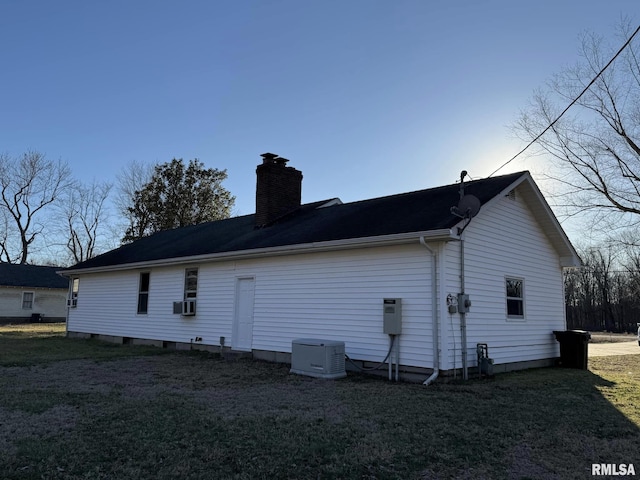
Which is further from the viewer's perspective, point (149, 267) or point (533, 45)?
point (149, 267)

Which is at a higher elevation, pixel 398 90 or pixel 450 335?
pixel 398 90

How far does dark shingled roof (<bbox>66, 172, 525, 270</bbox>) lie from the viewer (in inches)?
365

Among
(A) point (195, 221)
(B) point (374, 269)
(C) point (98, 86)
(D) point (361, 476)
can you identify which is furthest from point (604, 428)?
(A) point (195, 221)

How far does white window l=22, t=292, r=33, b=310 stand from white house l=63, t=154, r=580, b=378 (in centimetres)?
2097

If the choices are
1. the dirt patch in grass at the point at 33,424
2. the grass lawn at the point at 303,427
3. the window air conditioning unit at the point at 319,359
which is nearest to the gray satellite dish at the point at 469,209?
the grass lawn at the point at 303,427

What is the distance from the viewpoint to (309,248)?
10.1 meters

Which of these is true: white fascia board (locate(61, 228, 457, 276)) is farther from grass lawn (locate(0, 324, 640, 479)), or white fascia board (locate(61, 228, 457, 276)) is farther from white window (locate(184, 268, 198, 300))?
grass lawn (locate(0, 324, 640, 479))

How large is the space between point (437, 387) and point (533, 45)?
8.09 meters

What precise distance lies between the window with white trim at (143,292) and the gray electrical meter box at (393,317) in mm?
9636

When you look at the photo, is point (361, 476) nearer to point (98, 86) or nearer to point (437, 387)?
point (437, 387)

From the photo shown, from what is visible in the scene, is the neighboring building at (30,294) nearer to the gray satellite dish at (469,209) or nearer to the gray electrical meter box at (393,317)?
the gray electrical meter box at (393,317)

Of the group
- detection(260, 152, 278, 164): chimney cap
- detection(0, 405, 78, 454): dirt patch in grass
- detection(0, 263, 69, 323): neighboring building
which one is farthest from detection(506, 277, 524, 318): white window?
detection(0, 263, 69, 323): neighboring building

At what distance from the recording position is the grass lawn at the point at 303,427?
12.9 feet

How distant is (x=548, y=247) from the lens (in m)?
12.3
